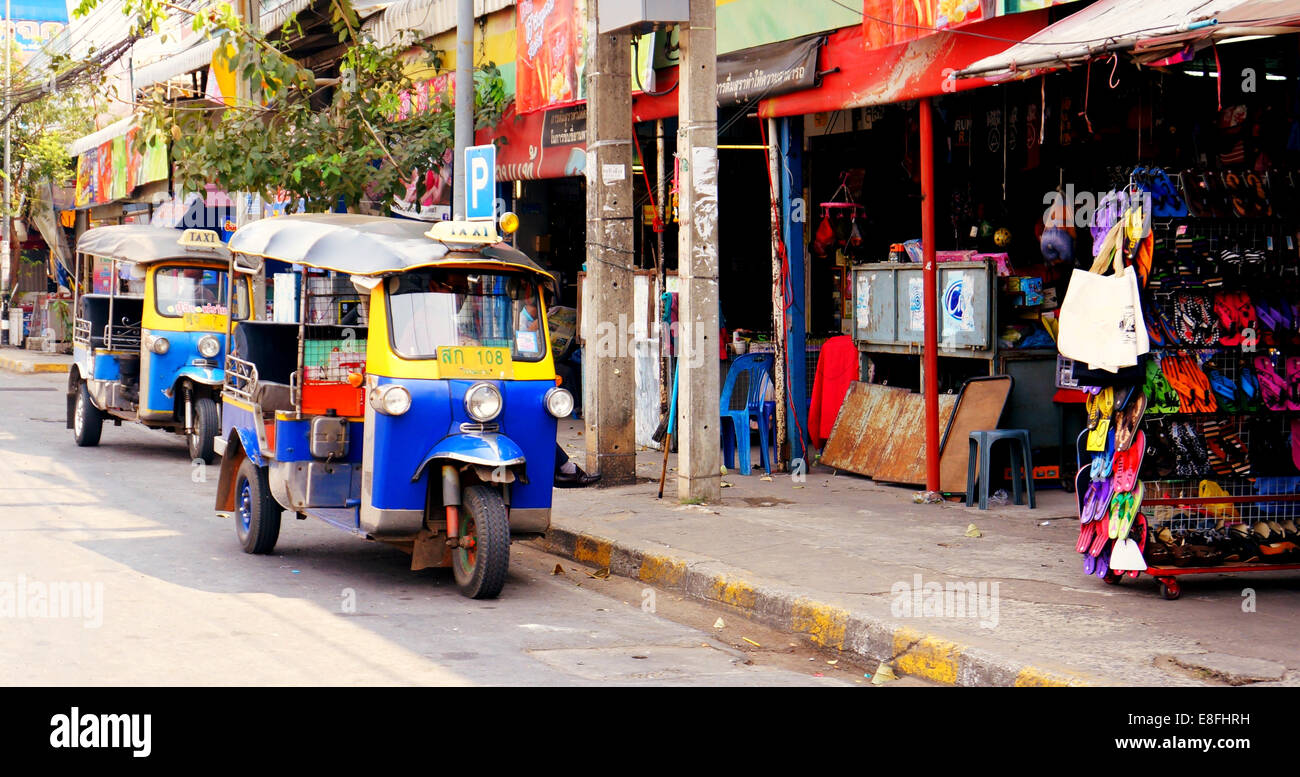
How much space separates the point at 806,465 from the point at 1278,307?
5.11m

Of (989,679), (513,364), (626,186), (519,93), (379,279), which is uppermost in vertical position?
(519,93)

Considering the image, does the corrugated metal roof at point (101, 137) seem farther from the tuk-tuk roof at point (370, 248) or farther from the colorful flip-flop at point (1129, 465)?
the colorful flip-flop at point (1129, 465)

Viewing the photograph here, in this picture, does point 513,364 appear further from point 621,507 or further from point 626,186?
point 626,186

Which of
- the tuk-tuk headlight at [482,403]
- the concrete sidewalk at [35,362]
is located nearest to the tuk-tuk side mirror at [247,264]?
the tuk-tuk headlight at [482,403]

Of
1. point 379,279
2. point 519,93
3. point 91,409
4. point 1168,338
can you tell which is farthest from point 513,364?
point 91,409

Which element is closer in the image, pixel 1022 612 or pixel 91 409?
pixel 1022 612

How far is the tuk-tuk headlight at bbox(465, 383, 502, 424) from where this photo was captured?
26.0 feet

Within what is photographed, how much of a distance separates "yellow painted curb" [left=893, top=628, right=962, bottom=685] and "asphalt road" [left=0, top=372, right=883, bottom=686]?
10.0 inches

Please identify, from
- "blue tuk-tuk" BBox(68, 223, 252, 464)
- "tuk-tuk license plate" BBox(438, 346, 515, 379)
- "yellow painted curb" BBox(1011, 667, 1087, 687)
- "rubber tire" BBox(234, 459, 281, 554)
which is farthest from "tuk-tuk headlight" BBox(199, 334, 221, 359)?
"yellow painted curb" BBox(1011, 667, 1087, 687)

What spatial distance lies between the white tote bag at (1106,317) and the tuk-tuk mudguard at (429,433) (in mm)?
2997

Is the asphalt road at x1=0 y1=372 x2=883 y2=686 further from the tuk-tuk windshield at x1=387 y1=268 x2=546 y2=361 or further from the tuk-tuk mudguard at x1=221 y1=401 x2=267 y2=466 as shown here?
the tuk-tuk windshield at x1=387 y1=268 x2=546 y2=361

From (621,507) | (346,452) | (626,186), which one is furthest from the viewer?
(626,186)

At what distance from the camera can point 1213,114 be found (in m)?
9.77

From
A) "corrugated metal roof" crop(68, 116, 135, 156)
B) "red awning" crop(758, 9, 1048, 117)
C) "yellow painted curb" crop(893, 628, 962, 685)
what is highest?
"corrugated metal roof" crop(68, 116, 135, 156)
